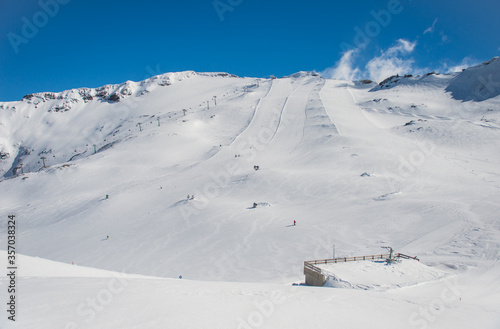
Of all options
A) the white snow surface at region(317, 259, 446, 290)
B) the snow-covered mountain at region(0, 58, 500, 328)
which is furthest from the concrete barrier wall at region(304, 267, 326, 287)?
the snow-covered mountain at region(0, 58, 500, 328)

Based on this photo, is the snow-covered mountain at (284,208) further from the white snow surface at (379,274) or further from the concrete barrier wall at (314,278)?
the concrete barrier wall at (314,278)

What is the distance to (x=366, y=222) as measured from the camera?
87.3ft

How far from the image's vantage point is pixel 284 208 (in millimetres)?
32781

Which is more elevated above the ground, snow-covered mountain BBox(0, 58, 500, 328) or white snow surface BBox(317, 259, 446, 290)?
snow-covered mountain BBox(0, 58, 500, 328)

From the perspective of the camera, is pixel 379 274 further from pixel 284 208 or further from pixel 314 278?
pixel 284 208

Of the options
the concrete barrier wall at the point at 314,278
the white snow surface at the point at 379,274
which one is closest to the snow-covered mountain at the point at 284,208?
the white snow surface at the point at 379,274

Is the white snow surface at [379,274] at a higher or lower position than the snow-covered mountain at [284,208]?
lower

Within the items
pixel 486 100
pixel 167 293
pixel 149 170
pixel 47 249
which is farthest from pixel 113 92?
pixel 167 293

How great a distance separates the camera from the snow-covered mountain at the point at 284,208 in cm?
1151

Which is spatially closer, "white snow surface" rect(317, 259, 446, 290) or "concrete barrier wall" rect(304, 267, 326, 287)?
"white snow surface" rect(317, 259, 446, 290)

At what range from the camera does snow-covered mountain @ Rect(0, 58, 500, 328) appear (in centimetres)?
1151

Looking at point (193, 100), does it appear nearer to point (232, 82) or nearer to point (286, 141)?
point (232, 82)

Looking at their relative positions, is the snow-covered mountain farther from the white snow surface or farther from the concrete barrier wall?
the concrete barrier wall

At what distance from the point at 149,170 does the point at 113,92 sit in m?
137
